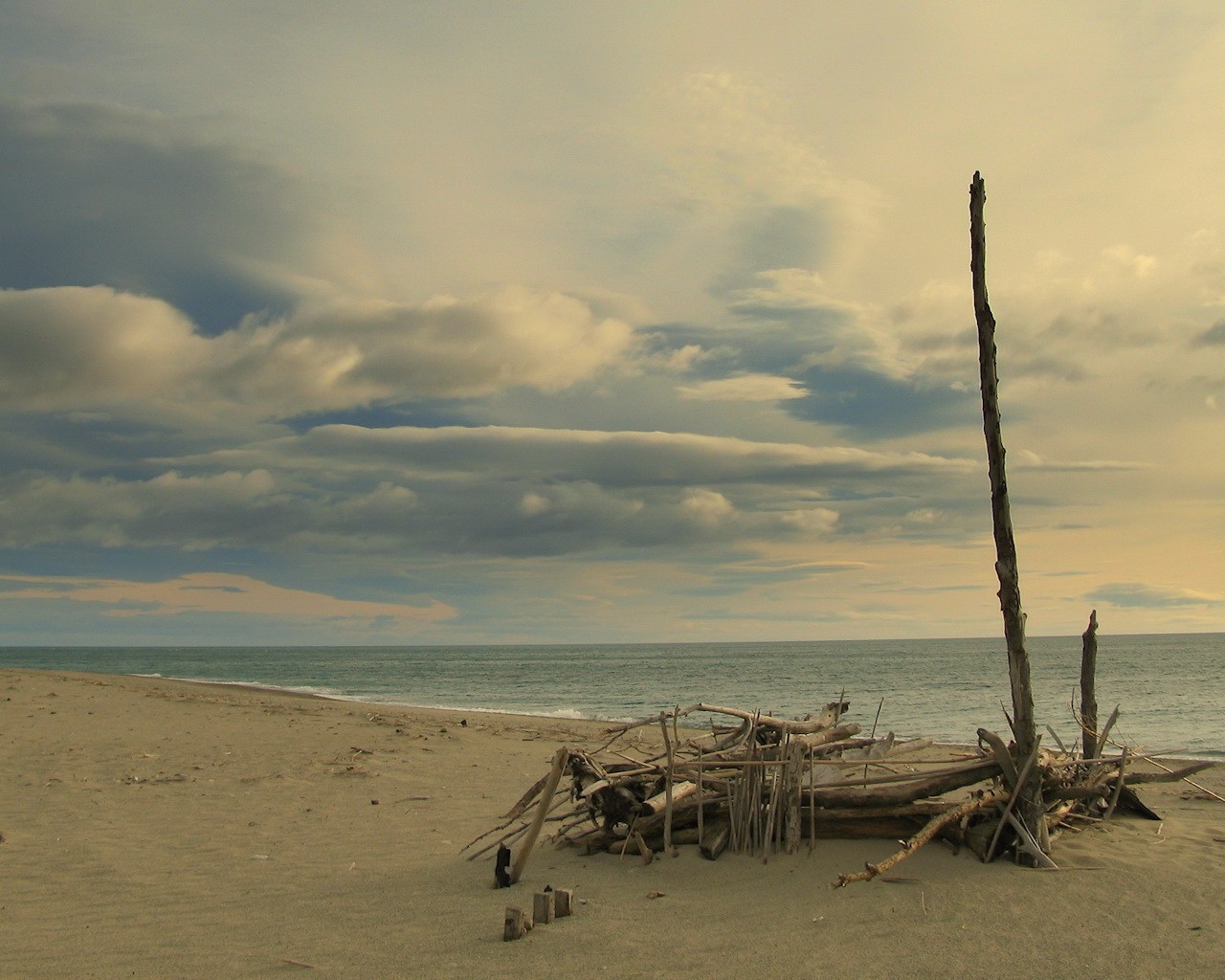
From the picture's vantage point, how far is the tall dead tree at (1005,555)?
7598 mm

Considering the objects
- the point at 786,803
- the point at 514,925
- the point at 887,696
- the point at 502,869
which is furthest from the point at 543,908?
the point at 887,696

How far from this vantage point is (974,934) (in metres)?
6.16

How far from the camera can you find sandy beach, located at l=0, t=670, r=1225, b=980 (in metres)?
5.92

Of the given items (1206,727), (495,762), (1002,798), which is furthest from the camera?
(1206,727)

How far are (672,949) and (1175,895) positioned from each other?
3.89 meters

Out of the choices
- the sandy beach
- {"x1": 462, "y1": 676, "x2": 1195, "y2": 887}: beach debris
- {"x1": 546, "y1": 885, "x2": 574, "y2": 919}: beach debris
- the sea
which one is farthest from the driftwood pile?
the sea

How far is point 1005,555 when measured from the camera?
805 cm

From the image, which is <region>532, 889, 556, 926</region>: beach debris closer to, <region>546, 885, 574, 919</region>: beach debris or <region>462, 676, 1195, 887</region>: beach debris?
<region>546, 885, 574, 919</region>: beach debris

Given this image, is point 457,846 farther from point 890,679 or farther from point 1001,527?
point 890,679

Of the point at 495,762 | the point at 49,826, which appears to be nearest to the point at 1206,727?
the point at 495,762

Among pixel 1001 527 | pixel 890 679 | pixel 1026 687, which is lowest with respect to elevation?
pixel 890 679

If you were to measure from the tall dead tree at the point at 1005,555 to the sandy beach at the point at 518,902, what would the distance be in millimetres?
627

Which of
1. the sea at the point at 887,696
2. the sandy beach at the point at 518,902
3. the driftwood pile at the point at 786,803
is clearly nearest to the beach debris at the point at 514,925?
the sandy beach at the point at 518,902

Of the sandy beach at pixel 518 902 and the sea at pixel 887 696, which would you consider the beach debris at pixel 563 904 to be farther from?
the sea at pixel 887 696
